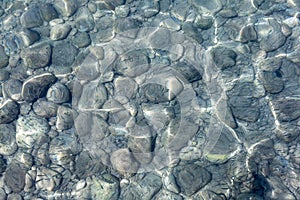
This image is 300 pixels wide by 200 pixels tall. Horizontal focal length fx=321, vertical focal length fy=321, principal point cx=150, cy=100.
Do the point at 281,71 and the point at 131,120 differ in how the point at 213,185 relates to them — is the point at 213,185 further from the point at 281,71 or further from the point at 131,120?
the point at 281,71

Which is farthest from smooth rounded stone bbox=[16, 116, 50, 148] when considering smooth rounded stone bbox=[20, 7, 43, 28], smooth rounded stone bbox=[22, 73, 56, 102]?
smooth rounded stone bbox=[20, 7, 43, 28]

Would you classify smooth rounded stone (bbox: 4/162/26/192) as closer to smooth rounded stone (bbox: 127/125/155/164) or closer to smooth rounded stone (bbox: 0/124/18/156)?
smooth rounded stone (bbox: 0/124/18/156)

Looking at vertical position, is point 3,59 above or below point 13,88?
above

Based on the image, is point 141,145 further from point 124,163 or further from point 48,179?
point 48,179

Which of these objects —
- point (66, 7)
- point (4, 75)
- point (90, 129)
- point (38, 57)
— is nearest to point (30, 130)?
point (90, 129)

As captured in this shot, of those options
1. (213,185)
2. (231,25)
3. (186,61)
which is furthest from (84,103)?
(231,25)
